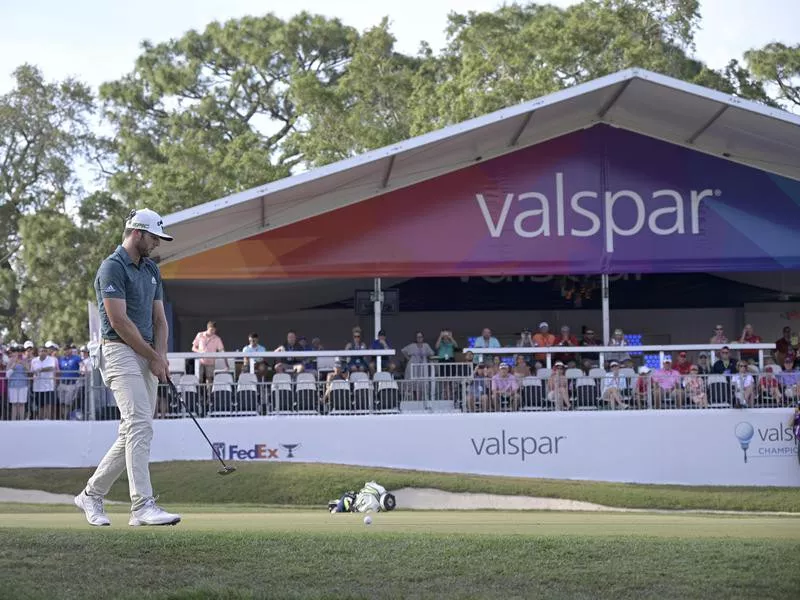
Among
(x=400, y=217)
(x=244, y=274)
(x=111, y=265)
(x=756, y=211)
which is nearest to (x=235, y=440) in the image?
(x=244, y=274)

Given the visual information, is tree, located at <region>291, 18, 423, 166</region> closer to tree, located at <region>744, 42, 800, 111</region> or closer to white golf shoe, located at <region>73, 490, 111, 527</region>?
tree, located at <region>744, 42, 800, 111</region>

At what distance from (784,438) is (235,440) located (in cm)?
960

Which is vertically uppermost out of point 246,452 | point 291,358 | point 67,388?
point 291,358

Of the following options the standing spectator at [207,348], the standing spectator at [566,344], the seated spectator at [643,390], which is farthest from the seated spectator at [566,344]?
the standing spectator at [207,348]

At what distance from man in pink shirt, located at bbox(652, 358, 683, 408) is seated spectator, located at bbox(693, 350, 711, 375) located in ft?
2.22

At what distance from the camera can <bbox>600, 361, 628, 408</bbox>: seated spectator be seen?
79.8ft

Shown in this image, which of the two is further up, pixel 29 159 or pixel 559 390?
pixel 29 159

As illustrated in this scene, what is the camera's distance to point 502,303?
109 ft

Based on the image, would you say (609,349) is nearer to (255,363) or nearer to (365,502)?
(255,363)

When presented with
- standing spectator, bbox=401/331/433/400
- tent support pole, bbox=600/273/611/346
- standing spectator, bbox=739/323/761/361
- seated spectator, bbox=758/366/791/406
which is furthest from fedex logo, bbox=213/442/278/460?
standing spectator, bbox=739/323/761/361

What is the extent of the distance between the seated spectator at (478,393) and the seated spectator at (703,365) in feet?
12.7

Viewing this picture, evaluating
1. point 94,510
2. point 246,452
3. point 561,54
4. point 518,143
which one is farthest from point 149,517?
point 561,54

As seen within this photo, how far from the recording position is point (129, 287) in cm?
941

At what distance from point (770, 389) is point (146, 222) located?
56.2ft
